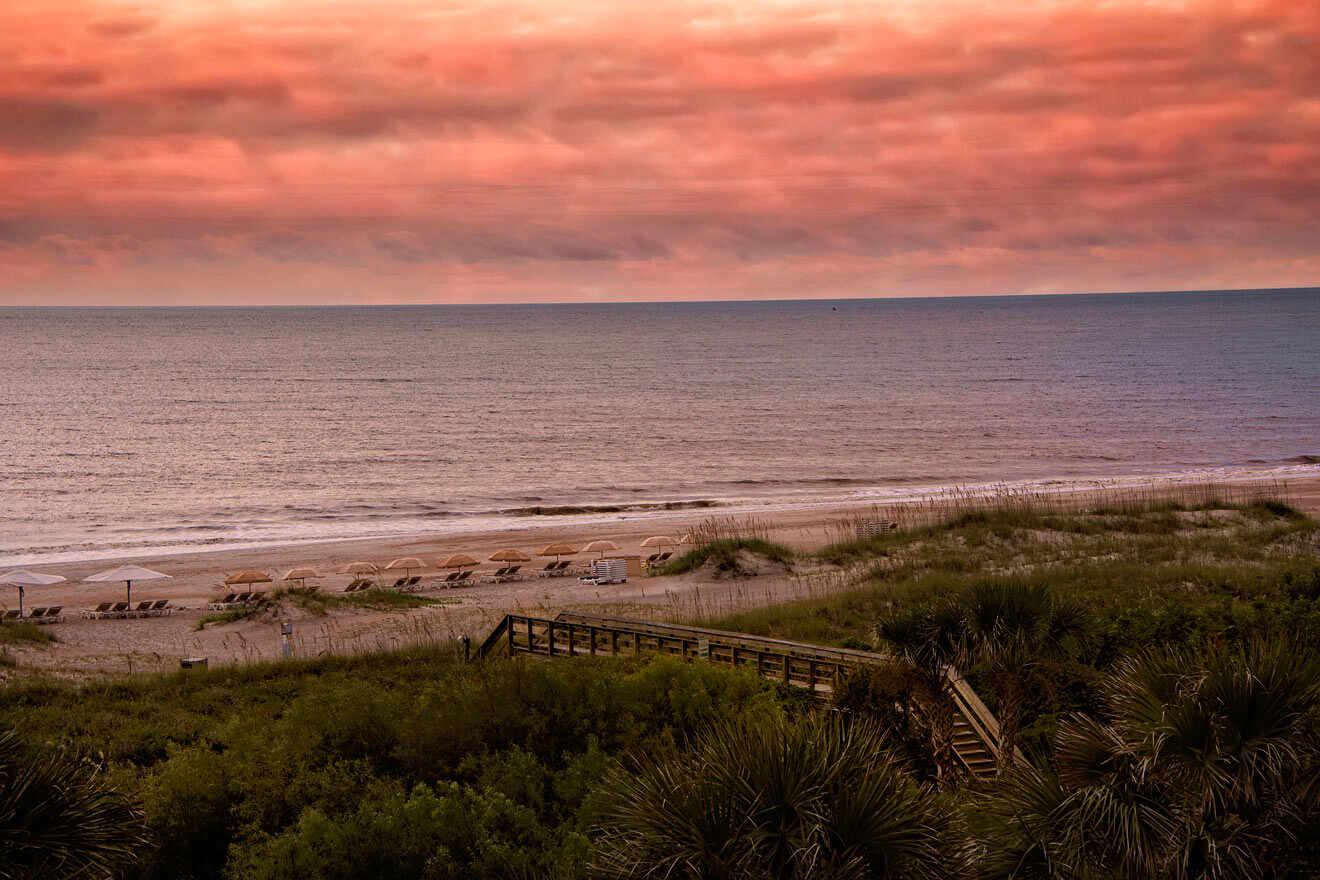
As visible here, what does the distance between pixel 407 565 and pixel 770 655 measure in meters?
22.8

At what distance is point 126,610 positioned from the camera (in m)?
32.2

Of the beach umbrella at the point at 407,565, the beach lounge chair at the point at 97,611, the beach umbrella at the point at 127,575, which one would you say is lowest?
the beach lounge chair at the point at 97,611

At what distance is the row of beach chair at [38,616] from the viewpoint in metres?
30.9

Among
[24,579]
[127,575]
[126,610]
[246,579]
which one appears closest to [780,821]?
[126,610]

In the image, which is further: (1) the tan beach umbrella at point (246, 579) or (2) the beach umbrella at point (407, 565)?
(2) the beach umbrella at point (407, 565)

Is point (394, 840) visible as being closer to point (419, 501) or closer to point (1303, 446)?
point (419, 501)

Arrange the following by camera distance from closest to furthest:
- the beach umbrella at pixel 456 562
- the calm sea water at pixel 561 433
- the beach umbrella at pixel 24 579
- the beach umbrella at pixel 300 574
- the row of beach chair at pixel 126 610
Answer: the row of beach chair at pixel 126 610, the beach umbrella at pixel 24 579, the beach umbrella at pixel 300 574, the beach umbrella at pixel 456 562, the calm sea water at pixel 561 433

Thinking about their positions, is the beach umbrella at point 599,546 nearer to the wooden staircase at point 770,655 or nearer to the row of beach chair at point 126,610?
the wooden staircase at point 770,655

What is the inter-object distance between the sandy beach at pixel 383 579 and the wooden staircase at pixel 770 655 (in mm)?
5027

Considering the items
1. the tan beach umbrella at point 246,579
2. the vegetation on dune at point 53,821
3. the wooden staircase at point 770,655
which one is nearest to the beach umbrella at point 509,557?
the tan beach umbrella at point 246,579

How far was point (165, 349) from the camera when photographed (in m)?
181

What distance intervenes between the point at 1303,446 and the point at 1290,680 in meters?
A: 71.6

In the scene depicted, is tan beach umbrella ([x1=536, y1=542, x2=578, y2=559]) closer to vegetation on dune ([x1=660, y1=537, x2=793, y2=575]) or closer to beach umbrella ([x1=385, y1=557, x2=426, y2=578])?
vegetation on dune ([x1=660, y1=537, x2=793, y2=575])

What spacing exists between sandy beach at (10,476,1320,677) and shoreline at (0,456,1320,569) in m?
0.61
